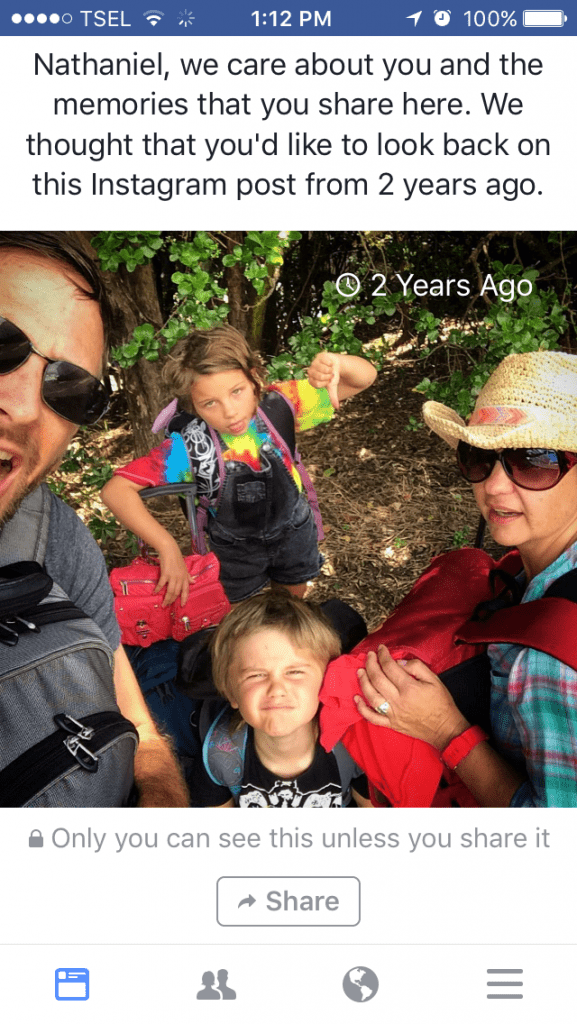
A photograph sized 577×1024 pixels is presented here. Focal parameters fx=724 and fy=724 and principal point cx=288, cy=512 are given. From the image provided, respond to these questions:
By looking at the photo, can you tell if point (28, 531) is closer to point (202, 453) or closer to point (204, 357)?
point (202, 453)

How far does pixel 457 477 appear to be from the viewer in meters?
2.17

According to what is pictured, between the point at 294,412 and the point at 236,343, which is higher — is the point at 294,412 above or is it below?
below

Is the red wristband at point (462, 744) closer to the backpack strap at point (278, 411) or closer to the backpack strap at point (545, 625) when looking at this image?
the backpack strap at point (545, 625)

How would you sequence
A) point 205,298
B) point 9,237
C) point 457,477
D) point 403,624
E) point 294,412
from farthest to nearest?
point 457,477 < point 294,412 < point 205,298 < point 403,624 < point 9,237

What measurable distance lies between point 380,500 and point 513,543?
0.78 meters

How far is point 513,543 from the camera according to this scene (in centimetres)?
143

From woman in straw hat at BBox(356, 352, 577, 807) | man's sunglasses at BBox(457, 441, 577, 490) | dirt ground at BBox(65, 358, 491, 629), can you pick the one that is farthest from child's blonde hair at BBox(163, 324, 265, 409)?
man's sunglasses at BBox(457, 441, 577, 490)

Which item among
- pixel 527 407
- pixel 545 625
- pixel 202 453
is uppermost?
pixel 527 407

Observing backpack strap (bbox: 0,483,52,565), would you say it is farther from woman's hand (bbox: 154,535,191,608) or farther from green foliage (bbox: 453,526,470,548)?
green foliage (bbox: 453,526,470,548)

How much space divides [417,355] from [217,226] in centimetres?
70

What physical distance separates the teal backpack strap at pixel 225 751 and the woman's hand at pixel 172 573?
33 centimetres
